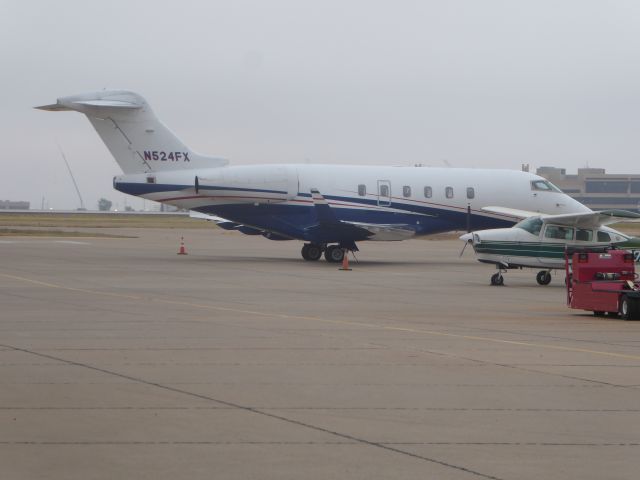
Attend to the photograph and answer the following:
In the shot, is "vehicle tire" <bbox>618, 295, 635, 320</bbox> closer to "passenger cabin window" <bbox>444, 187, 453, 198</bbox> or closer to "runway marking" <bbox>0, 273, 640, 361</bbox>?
"runway marking" <bbox>0, 273, 640, 361</bbox>

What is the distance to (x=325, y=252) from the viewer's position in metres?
38.3

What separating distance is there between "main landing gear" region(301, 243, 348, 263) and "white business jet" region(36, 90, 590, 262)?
36mm

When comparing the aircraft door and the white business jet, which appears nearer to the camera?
the white business jet

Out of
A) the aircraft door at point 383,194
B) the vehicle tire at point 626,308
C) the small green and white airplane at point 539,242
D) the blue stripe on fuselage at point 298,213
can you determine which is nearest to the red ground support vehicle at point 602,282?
the vehicle tire at point 626,308

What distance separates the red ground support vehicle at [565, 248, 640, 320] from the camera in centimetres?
1956

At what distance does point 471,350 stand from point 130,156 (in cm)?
2525

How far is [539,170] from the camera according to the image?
119 metres

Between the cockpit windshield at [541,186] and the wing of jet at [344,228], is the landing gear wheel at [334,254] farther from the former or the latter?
the cockpit windshield at [541,186]

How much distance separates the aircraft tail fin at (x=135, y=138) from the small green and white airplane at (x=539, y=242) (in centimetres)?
1253

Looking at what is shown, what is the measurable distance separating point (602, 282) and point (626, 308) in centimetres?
80

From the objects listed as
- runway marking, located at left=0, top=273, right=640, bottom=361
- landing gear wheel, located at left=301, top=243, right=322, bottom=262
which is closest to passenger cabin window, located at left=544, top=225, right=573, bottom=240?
→ runway marking, located at left=0, top=273, right=640, bottom=361

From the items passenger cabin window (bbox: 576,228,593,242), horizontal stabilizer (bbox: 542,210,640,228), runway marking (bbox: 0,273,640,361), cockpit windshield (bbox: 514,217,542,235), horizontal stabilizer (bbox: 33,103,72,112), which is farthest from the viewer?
horizontal stabilizer (bbox: 33,103,72,112)

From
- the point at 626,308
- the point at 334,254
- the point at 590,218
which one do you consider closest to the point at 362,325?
the point at 626,308

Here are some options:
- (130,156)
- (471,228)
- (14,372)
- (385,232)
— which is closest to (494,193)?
(471,228)
